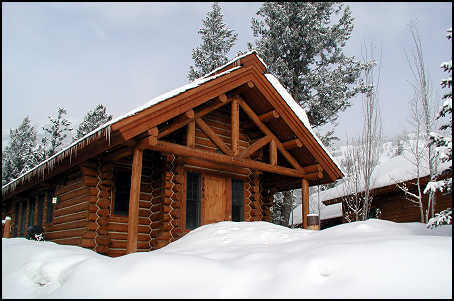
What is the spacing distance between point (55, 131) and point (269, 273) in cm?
3005

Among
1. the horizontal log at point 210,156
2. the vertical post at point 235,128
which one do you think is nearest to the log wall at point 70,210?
the horizontal log at point 210,156

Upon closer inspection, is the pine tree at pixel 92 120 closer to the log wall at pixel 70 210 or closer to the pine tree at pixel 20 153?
the pine tree at pixel 20 153

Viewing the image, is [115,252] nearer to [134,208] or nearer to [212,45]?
[134,208]

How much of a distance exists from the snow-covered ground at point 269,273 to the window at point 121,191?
16.3ft

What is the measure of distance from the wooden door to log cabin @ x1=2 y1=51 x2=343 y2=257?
0.03 meters

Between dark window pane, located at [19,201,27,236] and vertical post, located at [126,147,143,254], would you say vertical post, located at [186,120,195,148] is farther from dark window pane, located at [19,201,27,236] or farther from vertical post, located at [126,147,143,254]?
dark window pane, located at [19,201,27,236]

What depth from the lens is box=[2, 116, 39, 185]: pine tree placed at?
106 feet

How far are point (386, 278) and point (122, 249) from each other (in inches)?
320

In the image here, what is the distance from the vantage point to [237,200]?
1271cm

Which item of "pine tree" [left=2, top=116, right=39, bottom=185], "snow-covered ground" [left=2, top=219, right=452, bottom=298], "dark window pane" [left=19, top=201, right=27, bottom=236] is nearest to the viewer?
"snow-covered ground" [left=2, top=219, right=452, bottom=298]

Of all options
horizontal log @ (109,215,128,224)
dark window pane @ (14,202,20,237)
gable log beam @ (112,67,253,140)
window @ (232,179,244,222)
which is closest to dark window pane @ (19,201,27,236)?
dark window pane @ (14,202,20,237)

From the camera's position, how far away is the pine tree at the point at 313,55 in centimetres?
2073

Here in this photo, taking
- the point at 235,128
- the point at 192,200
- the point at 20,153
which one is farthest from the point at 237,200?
the point at 20,153

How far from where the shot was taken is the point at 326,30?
20906mm
